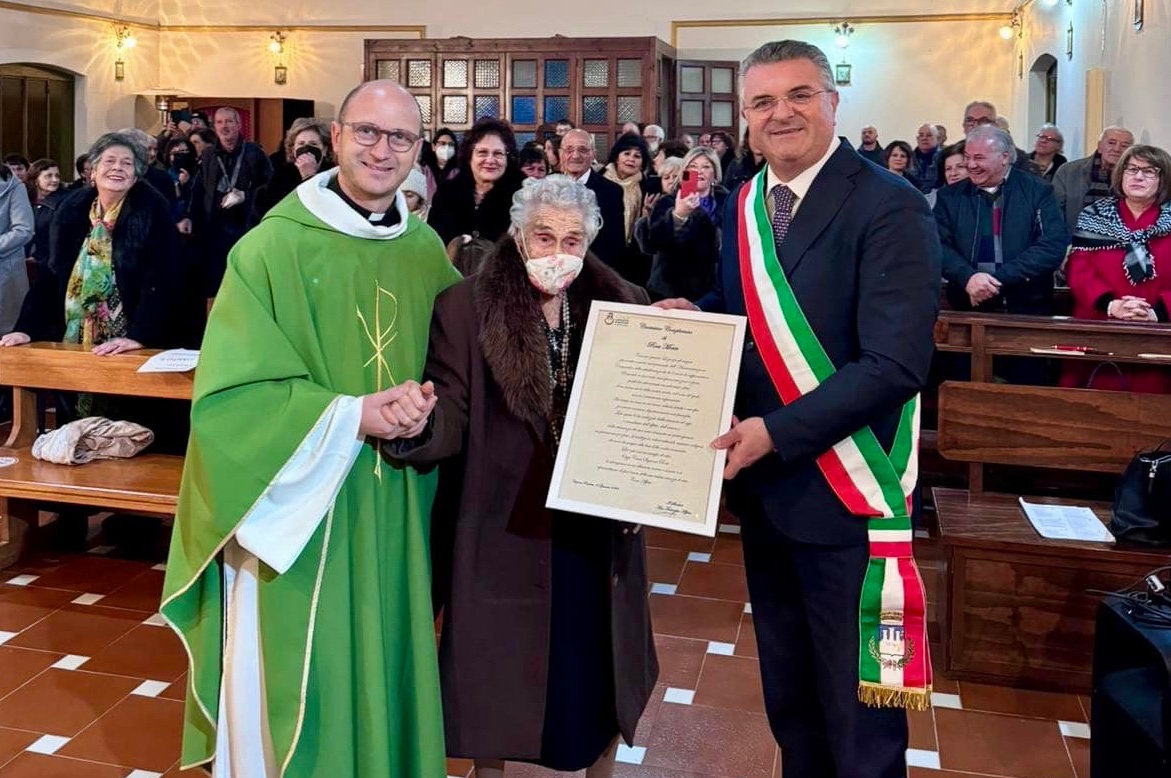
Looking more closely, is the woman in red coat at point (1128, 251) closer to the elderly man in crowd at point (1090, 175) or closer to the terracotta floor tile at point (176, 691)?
the elderly man in crowd at point (1090, 175)

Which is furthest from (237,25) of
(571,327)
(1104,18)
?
(571,327)

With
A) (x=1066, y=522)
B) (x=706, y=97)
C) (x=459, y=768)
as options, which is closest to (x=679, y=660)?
(x=459, y=768)

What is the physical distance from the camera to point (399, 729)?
7.87 feet

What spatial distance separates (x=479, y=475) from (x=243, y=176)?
5914mm

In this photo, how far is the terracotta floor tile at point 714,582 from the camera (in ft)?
14.3

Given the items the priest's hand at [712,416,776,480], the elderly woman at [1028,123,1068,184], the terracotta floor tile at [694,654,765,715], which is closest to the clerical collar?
the priest's hand at [712,416,776,480]

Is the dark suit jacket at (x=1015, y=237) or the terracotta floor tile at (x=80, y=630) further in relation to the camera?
the dark suit jacket at (x=1015, y=237)

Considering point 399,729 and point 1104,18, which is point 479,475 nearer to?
point 399,729

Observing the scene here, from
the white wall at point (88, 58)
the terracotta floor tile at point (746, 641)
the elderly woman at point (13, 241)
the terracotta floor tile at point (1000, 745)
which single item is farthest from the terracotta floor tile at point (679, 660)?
the white wall at point (88, 58)

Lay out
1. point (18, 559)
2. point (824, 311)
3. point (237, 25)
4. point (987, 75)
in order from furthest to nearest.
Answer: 1. point (237, 25)
2. point (987, 75)
3. point (18, 559)
4. point (824, 311)

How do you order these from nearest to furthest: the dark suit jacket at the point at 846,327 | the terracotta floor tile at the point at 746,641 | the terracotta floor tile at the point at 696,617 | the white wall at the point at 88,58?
1. the dark suit jacket at the point at 846,327
2. the terracotta floor tile at the point at 746,641
3. the terracotta floor tile at the point at 696,617
4. the white wall at the point at 88,58

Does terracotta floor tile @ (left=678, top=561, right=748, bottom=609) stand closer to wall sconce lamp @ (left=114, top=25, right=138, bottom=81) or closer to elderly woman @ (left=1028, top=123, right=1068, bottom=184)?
elderly woman @ (left=1028, top=123, right=1068, bottom=184)

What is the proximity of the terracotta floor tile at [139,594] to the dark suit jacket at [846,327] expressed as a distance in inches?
108

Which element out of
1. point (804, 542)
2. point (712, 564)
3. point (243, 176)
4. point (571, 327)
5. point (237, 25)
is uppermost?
point (237, 25)
